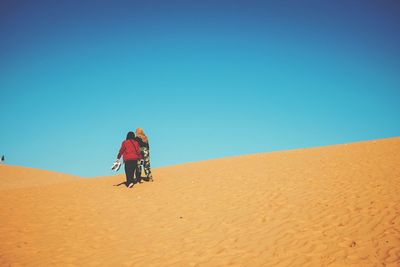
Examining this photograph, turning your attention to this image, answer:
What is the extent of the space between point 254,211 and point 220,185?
4155mm

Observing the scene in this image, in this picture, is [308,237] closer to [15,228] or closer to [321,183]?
[321,183]

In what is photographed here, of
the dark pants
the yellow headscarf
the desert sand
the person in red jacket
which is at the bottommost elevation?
the desert sand

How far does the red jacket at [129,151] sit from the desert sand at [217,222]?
1503 mm

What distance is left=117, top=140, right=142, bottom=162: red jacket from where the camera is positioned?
1303 centimetres

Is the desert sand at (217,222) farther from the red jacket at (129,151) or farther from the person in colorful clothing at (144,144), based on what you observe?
the red jacket at (129,151)

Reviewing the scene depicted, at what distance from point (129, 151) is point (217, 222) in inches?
234

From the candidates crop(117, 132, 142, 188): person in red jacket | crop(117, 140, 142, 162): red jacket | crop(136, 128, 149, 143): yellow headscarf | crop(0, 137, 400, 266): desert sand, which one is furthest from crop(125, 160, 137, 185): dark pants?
crop(136, 128, 149, 143): yellow headscarf

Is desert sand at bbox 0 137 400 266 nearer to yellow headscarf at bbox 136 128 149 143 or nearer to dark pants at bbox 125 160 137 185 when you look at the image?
dark pants at bbox 125 160 137 185

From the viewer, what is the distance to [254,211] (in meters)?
9.54

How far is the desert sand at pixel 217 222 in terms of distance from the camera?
6.49 meters

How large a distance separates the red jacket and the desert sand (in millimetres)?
1503

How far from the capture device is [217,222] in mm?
8766

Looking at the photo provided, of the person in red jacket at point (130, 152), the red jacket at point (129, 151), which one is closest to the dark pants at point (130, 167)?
the person in red jacket at point (130, 152)

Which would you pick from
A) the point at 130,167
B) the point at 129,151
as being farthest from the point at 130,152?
the point at 130,167
